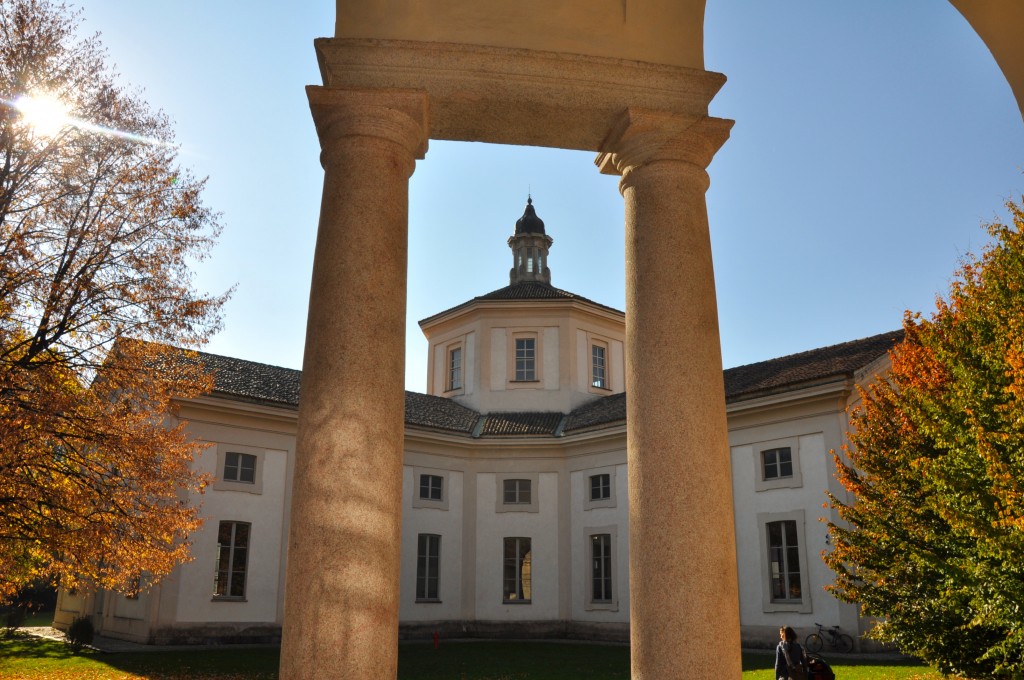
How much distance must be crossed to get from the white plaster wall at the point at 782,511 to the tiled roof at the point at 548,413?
2.13m

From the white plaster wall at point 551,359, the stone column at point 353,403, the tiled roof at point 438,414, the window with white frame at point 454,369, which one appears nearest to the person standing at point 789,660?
the stone column at point 353,403

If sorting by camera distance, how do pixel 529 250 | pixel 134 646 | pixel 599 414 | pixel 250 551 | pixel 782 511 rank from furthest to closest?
A: pixel 529 250
pixel 599 414
pixel 250 551
pixel 782 511
pixel 134 646

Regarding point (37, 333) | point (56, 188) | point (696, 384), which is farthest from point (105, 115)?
point (696, 384)

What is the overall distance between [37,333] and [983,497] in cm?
1627

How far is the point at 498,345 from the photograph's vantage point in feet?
138

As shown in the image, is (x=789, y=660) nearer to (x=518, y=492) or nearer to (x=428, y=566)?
(x=428, y=566)

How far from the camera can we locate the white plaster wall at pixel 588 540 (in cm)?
3319

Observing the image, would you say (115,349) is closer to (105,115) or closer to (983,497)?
(105,115)

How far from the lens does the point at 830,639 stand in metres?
25.7

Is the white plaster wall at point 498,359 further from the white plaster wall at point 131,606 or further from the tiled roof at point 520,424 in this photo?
the white plaster wall at point 131,606

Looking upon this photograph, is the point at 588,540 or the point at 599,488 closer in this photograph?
the point at 588,540

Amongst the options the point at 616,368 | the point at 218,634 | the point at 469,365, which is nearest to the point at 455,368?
the point at 469,365

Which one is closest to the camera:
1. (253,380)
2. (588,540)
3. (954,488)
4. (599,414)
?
(954,488)

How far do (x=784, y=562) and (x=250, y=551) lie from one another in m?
19.0
